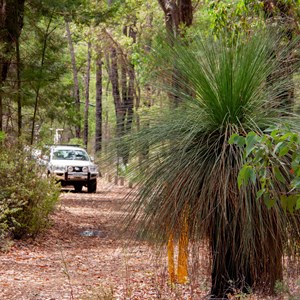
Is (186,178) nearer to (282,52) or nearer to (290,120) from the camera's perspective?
(290,120)

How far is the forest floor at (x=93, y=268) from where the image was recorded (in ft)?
17.6

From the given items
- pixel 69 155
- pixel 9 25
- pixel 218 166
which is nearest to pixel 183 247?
pixel 218 166

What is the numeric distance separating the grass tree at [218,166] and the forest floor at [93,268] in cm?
22

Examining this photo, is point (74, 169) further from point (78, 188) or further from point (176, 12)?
point (176, 12)

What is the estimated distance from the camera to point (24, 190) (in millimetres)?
9609

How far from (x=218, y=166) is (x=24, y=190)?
5.25 metres

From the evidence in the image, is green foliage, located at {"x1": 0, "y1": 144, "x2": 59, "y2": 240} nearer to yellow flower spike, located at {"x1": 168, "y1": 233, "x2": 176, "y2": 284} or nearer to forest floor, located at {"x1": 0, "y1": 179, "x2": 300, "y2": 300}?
forest floor, located at {"x1": 0, "y1": 179, "x2": 300, "y2": 300}

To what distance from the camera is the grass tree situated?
486 centimetres

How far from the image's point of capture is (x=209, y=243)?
5145 mm

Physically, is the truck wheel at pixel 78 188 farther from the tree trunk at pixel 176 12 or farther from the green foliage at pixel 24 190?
the green foliage at pixel 24 190

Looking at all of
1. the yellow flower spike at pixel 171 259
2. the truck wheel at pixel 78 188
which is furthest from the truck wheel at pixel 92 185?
the yellow flower spike at pixel 171 259

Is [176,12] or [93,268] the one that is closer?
[93,268]

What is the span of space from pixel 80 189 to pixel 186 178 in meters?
18.1

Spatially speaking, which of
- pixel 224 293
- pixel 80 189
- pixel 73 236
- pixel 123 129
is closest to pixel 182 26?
pixel 73 236
